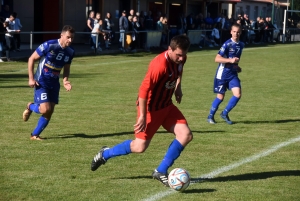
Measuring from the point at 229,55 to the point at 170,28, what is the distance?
73.8ft

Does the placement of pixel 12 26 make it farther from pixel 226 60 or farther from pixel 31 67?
pixel 31 67

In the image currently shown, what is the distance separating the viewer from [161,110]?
274 inches

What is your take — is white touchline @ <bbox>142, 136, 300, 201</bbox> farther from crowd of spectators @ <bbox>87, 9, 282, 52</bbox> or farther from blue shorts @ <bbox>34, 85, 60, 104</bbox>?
crowd of spectators @ <bbox>87, 9, 282, 52</bbox>

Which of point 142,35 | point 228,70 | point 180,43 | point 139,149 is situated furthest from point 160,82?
point 142,35

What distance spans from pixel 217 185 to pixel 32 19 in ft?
84.0

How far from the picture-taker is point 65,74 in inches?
378

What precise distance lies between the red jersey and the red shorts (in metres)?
0.06

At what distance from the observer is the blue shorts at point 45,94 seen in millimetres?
9359

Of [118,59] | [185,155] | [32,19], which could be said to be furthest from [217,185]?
[32,19]

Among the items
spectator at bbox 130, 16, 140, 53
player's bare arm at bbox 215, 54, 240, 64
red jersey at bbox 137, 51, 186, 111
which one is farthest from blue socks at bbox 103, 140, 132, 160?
spectator at bbox 130, 16, 140, 53

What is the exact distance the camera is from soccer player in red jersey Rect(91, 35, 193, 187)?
6535 mm

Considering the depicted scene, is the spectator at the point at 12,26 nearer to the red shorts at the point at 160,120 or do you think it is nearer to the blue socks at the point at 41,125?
the blue socks at the point at 41,125

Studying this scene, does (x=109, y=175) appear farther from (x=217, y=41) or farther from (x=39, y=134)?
(x=217, y=41)

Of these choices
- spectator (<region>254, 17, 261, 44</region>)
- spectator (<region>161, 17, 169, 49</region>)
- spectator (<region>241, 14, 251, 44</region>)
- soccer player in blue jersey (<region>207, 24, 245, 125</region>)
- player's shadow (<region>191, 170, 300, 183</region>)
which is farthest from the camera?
spectator (<region>254, 17, 261, 44</region>)
